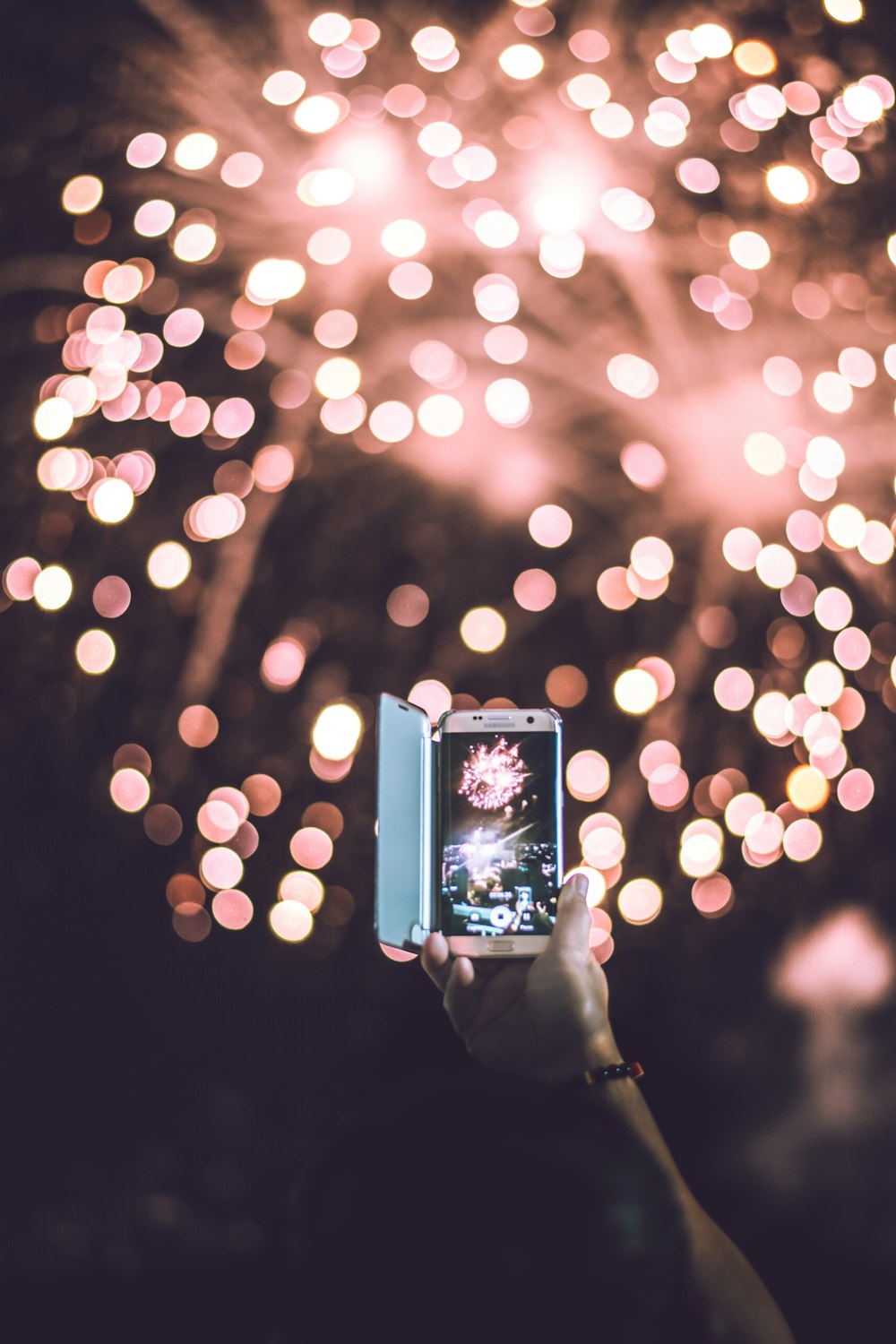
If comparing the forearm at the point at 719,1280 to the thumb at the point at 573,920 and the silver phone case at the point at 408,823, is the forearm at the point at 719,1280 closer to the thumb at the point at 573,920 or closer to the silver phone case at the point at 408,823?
the thumb at the point at 573,920

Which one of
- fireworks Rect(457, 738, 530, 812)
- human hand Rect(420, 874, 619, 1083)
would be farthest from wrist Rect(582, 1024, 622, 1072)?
fireworks Rect(457, 738, 530, 812)

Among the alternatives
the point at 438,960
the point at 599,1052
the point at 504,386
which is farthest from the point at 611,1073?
the point at 504,386

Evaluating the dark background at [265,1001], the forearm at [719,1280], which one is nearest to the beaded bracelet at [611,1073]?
the forearm at [719,1280]

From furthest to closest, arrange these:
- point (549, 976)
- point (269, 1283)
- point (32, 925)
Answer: point (32, 925)
point (269, 1283)
point (549, 976)

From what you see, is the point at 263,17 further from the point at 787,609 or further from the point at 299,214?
the point at 787,609

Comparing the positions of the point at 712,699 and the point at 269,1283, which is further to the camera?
the point at 712,699

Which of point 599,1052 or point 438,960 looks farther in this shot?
point 438,960

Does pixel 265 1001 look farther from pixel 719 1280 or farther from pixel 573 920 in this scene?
pixel 719 1280

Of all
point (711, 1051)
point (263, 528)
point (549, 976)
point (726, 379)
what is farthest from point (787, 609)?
point (549, 976)
